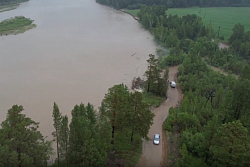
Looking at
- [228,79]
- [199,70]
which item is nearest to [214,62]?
[199,70]

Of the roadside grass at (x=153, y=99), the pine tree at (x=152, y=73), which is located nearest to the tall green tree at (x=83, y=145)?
the roadside grass at (x=153, y=99)

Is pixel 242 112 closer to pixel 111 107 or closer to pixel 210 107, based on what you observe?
pixel 210 107

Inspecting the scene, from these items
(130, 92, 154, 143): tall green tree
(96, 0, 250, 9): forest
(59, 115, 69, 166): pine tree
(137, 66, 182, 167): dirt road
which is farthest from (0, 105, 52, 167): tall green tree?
(96, 0, 250, 9): forest

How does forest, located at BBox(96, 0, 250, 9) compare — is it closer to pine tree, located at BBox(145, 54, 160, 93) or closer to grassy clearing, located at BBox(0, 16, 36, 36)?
grassy clearing, located at BBox(0, 16, 36, 36)

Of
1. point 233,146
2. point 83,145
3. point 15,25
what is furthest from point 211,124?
point 15,25

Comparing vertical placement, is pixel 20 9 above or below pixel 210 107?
above

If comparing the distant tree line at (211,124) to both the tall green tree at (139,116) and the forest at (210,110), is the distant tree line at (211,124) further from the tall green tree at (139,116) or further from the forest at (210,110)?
the tall green tree at (139,116)
